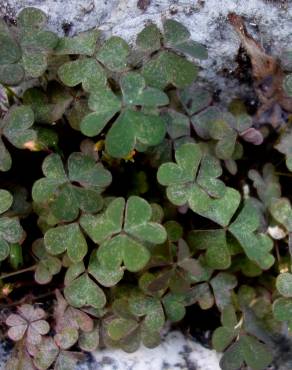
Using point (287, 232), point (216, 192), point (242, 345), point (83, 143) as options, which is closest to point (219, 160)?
point (216, 192)

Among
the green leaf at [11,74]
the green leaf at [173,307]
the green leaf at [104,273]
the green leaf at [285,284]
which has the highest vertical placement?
the green leaf at [11,74]

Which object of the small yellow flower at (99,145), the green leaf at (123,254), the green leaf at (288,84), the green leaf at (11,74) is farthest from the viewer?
the small yellow flower at (99,145)

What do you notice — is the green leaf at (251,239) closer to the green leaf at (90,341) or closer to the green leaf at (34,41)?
the green leaf at (90,341)

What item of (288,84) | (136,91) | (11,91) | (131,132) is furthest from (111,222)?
(288,84)

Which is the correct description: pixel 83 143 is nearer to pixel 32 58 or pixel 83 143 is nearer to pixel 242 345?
pixel 32 58

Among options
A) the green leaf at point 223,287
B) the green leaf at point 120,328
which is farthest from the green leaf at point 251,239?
the green leaf at point 120,328
